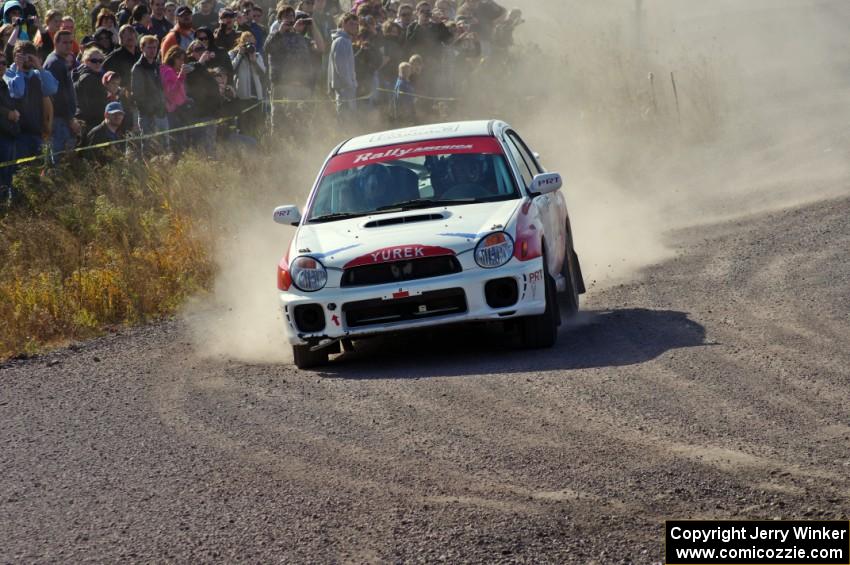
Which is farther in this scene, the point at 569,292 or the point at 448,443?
the point at 569,292

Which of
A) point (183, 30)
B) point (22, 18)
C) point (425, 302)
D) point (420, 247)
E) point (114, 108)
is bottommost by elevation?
point (425, 302)

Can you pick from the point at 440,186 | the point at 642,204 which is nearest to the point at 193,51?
the point at 642,204

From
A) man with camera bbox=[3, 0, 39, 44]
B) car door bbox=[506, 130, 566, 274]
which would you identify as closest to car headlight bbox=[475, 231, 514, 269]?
car door bbox=[506, 130, 566, 274]

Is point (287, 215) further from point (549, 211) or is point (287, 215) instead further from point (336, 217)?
point (549, 211)

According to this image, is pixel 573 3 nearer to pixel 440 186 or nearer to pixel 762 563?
pixel 440 186

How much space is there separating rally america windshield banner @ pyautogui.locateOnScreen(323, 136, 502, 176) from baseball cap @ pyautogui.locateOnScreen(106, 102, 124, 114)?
6229mm

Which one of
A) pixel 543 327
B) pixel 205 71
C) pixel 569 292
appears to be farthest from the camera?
pixel 205 71

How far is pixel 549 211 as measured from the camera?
36.3ft

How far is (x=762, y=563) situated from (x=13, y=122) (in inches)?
473

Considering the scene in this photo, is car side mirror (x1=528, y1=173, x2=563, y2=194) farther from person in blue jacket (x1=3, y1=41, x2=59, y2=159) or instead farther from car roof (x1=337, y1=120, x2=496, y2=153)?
person in blue jacket (x1=3, y1=41, x2=59, y2=159)

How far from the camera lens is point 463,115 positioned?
24.5 meters

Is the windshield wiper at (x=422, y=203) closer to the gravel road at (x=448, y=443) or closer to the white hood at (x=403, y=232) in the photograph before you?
the white hood at (x=403, y=232)

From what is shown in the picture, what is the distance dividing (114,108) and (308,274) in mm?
7393

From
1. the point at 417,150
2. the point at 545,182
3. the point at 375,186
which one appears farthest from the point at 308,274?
the point at 545,182
